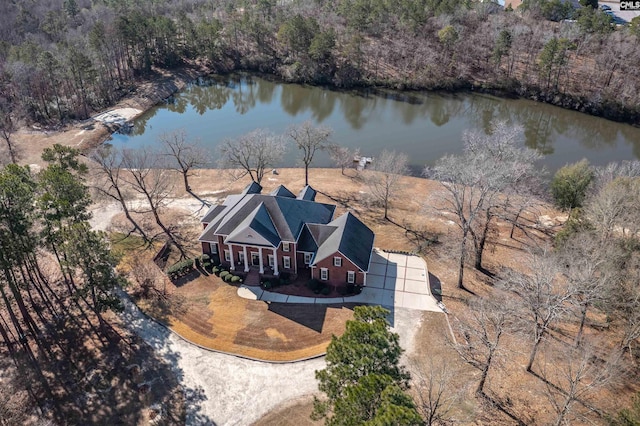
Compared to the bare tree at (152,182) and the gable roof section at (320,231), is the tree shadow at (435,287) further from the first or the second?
the bare tree at (152,182)

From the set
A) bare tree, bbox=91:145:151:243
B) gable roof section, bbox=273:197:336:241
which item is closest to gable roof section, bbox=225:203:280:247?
gable roof section, bbox=273:197:336:241

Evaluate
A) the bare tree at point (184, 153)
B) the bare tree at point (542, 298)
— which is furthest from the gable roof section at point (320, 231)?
the bare tree at point (184, 153)

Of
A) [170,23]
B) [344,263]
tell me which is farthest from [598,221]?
[170,23]

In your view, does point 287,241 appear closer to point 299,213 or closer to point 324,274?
point 299,213

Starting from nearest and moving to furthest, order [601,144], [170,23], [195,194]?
[195,194]
[601,144]
[170,23]

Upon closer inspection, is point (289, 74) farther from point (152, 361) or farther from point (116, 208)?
point (152, 361)

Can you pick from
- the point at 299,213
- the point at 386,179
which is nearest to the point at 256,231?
the point at 299,213

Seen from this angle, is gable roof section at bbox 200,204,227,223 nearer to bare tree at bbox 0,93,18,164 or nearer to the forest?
bare tree at bbox 0,93,18,164
